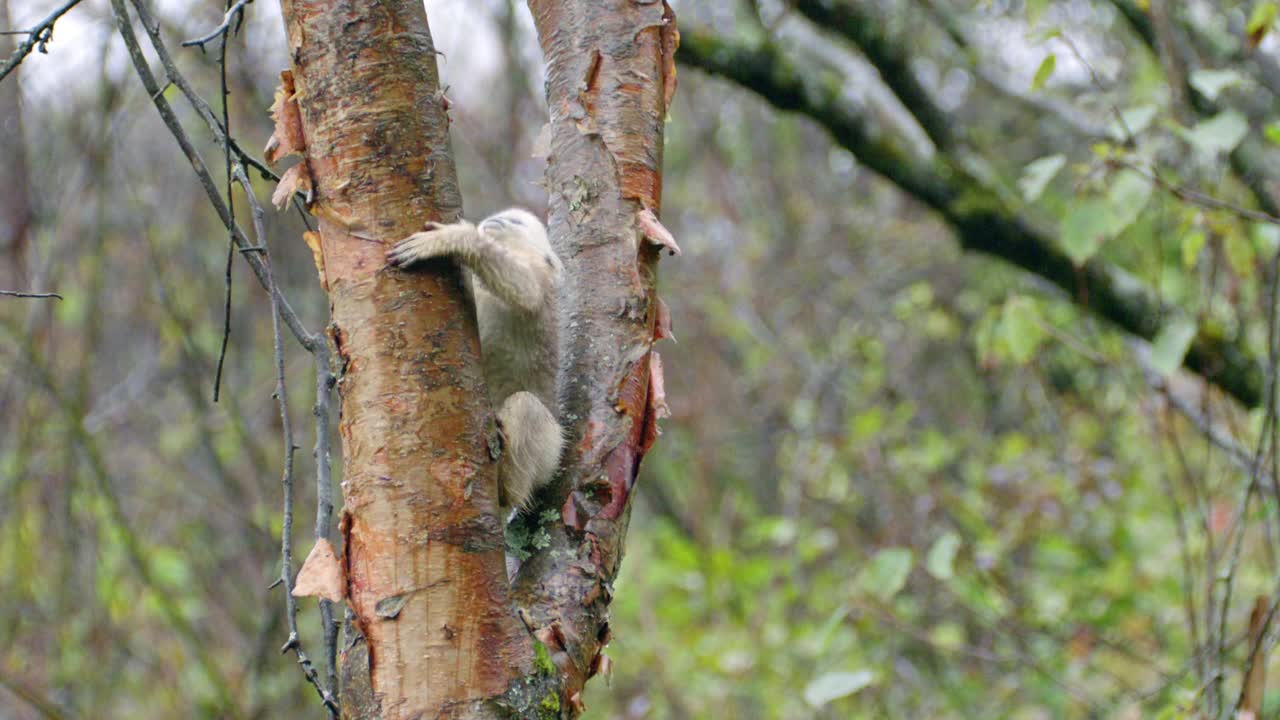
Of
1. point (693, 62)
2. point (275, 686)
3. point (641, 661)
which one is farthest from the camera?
point (641, 661)

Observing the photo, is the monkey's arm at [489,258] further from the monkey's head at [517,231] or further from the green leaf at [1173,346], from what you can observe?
the green leaf at [1173,346]

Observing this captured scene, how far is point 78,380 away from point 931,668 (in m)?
5.70

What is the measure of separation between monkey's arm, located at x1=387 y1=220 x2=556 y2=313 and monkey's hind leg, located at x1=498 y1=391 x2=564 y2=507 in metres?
0.32

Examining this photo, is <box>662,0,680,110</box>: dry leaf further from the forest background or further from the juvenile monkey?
the forest background

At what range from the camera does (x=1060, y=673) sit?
600cm

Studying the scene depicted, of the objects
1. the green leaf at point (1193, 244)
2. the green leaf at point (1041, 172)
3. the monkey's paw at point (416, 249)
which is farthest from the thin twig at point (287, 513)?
the green leaf at point (1193, 244)

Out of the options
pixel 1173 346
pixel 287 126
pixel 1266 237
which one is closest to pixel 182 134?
pixel 287 126

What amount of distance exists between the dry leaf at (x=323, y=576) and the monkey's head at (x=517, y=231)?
154 centimetres

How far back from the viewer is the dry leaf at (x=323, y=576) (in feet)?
5.85

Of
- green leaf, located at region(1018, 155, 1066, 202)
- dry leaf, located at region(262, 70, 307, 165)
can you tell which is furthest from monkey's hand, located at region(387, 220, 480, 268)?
green leaf, located at region(1018, 155, 1066, 202)

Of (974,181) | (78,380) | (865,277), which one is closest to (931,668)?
(865,277)

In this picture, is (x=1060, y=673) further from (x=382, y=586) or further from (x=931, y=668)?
(x=382, y=586)

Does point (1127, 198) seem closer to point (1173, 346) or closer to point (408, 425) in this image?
point (1173, 346)

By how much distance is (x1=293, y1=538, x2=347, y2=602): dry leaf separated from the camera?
70.2 inches
